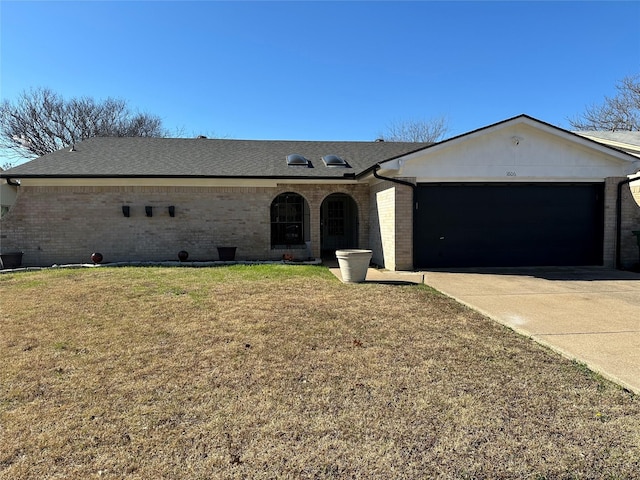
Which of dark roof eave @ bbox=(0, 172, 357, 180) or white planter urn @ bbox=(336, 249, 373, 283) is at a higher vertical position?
dark roof eave @ bbox=(0, 172, 357, 180)

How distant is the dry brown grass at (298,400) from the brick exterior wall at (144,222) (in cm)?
675

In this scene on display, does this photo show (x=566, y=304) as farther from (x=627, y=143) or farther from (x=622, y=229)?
(x=627, y=143)

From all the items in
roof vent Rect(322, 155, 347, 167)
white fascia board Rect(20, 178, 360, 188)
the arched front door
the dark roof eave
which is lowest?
the arched front door

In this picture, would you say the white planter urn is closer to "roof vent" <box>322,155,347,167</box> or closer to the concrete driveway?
the concrete driveway

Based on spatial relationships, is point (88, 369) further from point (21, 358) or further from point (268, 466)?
point (268, 466)

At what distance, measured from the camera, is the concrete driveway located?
4293 mm

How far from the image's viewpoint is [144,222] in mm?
12602

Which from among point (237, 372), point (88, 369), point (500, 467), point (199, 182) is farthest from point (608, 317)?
point (199, 182)

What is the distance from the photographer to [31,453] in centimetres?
258

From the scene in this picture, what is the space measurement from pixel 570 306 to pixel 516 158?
542cm

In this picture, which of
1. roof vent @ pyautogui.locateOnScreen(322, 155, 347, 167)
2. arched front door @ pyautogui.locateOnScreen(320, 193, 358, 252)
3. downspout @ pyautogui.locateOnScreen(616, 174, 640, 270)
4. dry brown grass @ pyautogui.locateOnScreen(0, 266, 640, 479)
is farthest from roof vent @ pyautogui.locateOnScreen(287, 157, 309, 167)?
downspout @ pyautogui.locateOnScreen(616, 174, 640, 270)

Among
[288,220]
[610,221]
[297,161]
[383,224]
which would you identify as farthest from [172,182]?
[610,221]

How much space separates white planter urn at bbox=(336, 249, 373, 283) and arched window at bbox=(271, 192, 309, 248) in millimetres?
6941

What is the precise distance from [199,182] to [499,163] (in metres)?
8.80
